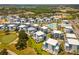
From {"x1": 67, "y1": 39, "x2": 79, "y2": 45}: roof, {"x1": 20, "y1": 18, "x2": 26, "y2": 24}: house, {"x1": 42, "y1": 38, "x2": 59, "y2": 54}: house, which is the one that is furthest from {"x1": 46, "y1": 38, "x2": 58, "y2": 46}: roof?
{"x1": 20, "y1": 18, "x2": 26, "y2": 24}: house

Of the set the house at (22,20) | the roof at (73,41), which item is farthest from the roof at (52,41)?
the house at (22,20)

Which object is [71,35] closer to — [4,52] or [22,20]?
[22,20]

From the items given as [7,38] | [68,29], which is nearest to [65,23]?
[68,29]

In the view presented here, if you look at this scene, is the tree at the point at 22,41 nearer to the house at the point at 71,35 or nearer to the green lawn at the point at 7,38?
the green lawn at the point at 7,38

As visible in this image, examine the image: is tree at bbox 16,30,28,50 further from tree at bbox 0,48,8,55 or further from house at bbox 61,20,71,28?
house at bbox 61,20,71,28
